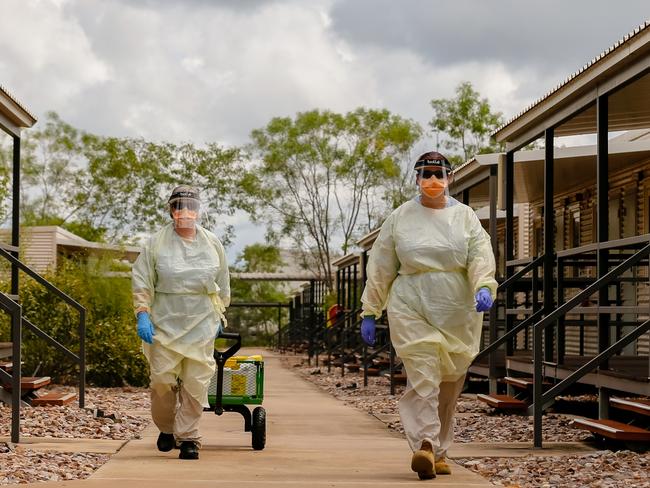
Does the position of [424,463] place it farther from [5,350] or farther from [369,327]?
[5,350]

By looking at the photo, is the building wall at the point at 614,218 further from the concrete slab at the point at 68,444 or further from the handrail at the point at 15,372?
the handrail at the point at 15,372

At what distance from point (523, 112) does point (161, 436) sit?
603cm

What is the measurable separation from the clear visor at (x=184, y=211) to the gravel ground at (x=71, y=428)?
1.60m

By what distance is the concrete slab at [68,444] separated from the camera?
8.77 m

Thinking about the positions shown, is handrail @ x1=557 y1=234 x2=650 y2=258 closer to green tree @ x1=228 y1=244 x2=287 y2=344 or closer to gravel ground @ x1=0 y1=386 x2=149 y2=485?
gravel ground @ x1=0 y1=386 x2=149 y2=485

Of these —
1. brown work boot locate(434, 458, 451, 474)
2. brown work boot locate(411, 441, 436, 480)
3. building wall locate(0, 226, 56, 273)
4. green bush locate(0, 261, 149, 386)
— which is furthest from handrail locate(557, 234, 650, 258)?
building wall locate(0, 226, 56, 273)

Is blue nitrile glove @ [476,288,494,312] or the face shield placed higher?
the face shield

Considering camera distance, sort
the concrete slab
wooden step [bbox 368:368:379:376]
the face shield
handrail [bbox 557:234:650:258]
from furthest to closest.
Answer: wooden step [bbox 368:368:379:376] → handrail [bbox 557:234:650:258] → the concrete slab → the face shield

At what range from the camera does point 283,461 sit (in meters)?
8.41

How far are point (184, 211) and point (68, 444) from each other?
183 cm

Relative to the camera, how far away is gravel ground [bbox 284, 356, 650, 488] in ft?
24.6

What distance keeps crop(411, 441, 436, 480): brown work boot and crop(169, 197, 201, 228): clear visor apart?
2.47 meters

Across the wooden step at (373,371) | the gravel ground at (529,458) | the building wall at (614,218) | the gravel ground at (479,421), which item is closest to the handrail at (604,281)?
the gravel ground at (529,458)

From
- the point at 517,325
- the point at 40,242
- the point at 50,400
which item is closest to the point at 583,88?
the point at 517,325
